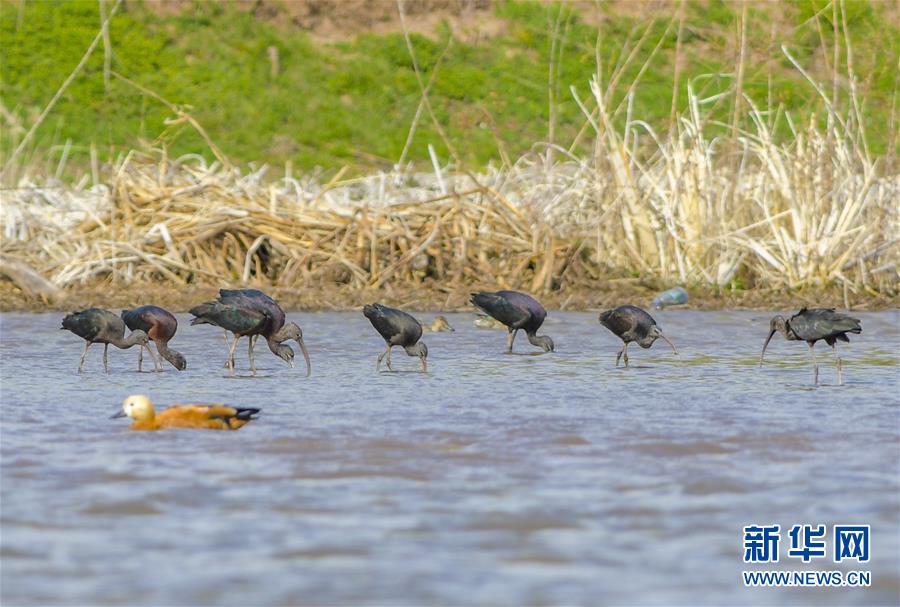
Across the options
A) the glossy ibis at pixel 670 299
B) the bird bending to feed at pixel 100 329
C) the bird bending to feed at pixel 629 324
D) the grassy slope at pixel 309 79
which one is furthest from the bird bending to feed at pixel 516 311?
the grassy slope at pixel 309 79

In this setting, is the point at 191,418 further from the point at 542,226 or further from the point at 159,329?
the point at 542,226

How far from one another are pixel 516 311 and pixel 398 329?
1.37 m

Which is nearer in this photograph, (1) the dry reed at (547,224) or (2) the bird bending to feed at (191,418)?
(2) the bird bending to feed at (191,418)

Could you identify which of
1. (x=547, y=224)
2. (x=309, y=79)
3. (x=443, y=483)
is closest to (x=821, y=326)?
(x=443, y=483)

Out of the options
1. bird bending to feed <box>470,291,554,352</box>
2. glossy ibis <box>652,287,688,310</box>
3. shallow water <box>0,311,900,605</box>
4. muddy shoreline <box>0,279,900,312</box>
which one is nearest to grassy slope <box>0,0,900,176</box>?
muddy shoreline <box>0,279,900,312</box>

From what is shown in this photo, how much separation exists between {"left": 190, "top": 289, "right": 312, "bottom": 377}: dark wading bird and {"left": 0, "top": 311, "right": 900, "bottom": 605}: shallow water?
0.74ft

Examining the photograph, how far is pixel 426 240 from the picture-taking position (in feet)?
49.9

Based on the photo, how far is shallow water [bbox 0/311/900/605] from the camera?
184 inches

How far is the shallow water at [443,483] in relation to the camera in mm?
4676

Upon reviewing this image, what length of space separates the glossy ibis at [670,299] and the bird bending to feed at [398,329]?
188 inches

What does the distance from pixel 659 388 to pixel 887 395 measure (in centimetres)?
121

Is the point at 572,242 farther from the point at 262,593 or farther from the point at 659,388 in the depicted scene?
the point at 262,593

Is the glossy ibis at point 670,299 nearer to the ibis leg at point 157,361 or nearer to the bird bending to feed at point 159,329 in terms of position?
the ibis leg at point 157,361

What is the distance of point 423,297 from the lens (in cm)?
1505
